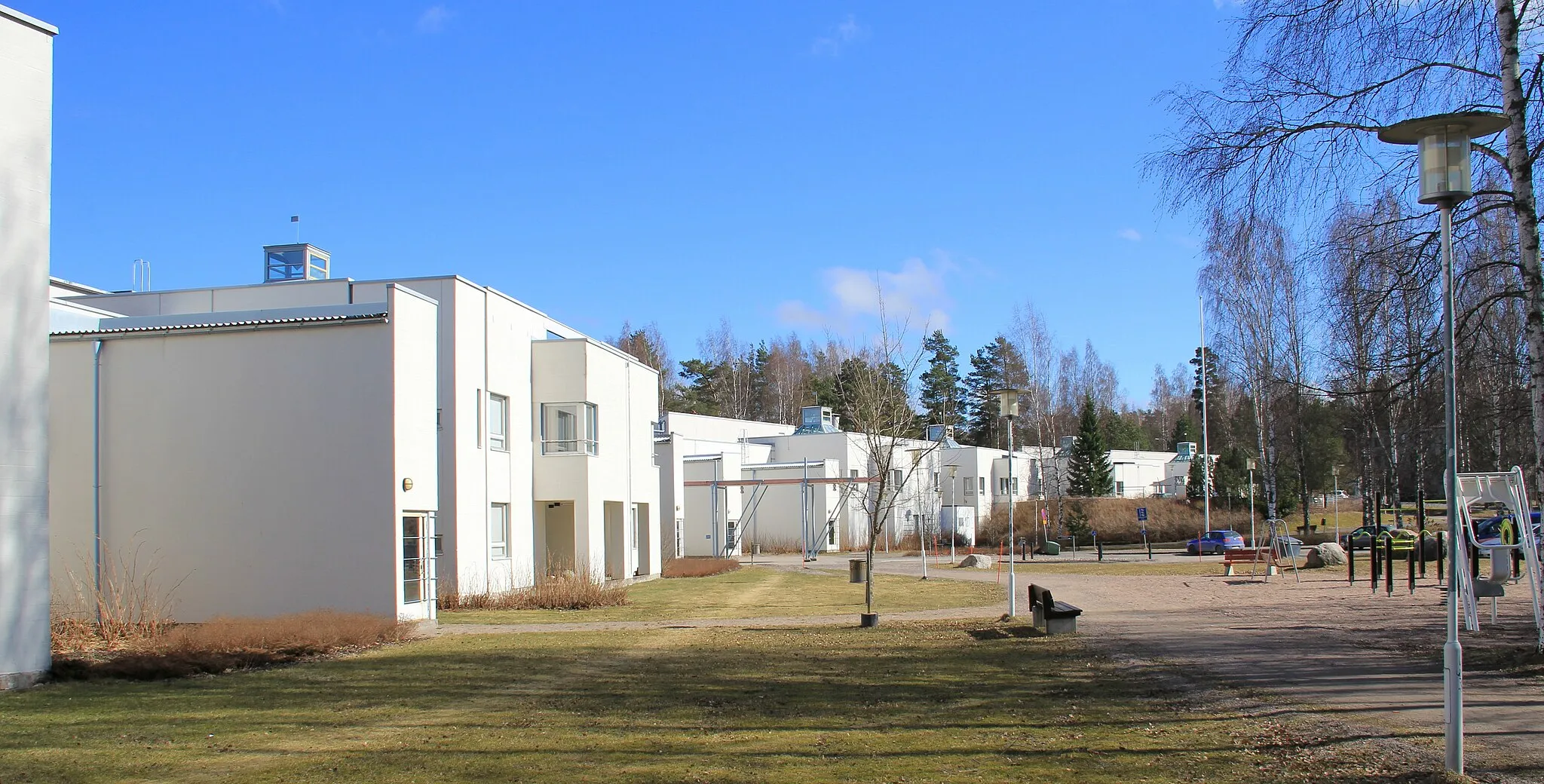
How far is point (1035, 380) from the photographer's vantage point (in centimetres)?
7031

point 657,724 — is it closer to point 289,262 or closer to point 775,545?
point 289,262

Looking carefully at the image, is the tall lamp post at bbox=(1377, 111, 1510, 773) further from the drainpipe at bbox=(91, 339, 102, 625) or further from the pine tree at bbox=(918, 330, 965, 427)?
the pine tree at bbox=(918, 330, 965, 427)

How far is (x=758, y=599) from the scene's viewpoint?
90.9ft

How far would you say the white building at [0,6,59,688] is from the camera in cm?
1296

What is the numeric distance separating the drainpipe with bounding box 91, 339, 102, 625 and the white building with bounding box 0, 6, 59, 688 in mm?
7226

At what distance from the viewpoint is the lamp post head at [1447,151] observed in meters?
7.75

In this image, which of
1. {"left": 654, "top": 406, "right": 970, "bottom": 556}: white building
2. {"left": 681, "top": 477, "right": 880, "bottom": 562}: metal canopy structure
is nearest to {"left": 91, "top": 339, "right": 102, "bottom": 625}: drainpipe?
{"left": 654, "top": 406, "right": 970, "bottom": 556}: white building

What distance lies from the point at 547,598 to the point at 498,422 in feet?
17.4

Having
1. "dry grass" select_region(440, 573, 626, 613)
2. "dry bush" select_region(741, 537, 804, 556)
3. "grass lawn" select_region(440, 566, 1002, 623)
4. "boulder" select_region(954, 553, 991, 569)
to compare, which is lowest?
"dry bush" select_region(741, 537, 804, 556)

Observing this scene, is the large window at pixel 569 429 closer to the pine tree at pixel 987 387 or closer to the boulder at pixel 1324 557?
the boulder at pixel 1324 557

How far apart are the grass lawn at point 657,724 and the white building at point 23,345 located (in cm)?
100

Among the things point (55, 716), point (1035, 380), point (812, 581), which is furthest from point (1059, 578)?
point (1035, 380)

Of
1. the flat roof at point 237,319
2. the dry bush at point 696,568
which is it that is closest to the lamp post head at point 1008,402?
the flat roof at point 237,319

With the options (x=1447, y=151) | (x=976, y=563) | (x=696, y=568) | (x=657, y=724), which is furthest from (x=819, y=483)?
(x=1447, y=151)
